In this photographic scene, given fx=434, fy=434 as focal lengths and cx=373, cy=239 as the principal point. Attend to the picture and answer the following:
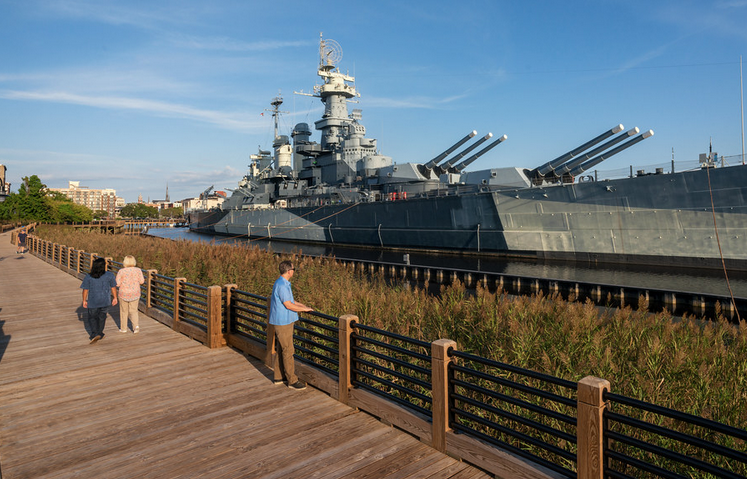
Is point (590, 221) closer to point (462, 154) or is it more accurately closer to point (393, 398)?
point (462, 154)

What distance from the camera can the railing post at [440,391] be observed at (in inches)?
169

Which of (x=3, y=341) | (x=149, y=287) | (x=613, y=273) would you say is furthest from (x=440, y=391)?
(x=613, y=273)

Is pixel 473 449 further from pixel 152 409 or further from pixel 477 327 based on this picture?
pixel 477 327

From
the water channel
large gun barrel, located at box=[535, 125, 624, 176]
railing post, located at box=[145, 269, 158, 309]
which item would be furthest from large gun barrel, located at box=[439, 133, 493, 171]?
railing post, located at box=[145, 269, 158, 309]

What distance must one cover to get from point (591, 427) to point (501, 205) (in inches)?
1112

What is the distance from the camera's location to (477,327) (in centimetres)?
908

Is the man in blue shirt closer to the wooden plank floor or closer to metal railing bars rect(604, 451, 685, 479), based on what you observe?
the wooden plank floor

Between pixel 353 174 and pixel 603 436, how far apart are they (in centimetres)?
4552

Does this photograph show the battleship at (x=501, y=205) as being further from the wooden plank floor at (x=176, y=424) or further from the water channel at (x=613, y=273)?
the wooden plank floor at (x=176, y=424)

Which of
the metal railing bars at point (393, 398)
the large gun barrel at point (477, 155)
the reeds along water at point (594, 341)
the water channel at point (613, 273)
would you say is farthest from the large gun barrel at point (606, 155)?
the metal railing bars at point (393, 398)

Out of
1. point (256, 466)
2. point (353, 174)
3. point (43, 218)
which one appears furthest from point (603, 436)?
point (43, 218)

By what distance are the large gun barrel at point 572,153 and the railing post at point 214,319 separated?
90.8ft

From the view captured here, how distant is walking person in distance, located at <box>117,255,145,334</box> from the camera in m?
A: 9.23

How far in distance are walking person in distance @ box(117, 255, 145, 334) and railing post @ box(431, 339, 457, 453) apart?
7.46 m
